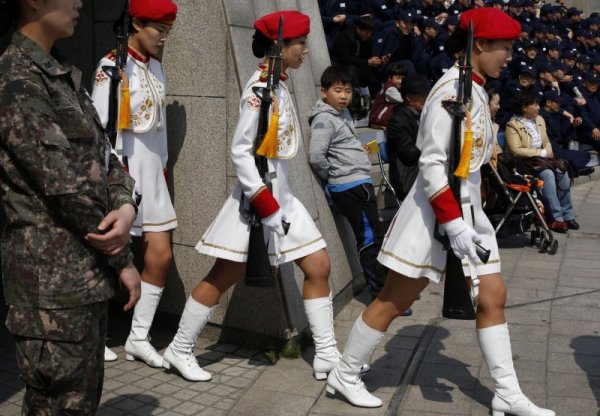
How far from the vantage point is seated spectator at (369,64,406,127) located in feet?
27.3

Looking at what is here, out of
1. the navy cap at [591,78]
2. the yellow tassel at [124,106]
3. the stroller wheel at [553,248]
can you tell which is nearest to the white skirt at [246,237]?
the yellow tassel at [124,106]

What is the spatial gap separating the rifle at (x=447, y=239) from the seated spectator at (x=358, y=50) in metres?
5.63

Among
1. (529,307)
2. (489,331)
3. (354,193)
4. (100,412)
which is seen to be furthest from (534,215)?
(100,412)

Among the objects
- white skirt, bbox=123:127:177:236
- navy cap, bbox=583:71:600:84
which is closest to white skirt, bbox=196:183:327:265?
white skirt, bbox=123:127:177:236

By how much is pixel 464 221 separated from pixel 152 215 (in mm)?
1872

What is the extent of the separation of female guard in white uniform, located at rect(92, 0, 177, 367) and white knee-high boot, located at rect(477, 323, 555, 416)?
1.92 meters

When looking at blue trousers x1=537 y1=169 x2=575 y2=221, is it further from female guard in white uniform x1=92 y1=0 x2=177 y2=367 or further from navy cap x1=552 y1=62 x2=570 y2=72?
female guard in white uniform x1=92 y1=0 x2=177 y2=367

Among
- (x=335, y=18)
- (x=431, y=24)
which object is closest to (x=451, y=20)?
(x=431, y=24)

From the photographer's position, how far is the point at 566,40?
16656 mm

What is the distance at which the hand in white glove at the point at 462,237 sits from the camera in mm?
3949

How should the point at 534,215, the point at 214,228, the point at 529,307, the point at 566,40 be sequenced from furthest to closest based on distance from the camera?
1. the point at 566,40
2. the point at 534,215
3. the point at 529,307
4. the point at 214,228

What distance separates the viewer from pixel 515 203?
823 centimetres

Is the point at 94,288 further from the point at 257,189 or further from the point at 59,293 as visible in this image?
the point at 257,189

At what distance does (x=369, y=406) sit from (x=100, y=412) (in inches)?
54.1
